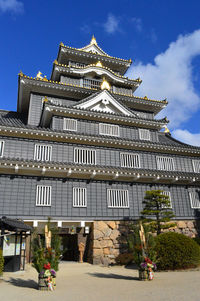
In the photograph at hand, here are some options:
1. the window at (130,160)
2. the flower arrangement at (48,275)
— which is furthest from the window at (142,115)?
the flower arrangement at (48,275)

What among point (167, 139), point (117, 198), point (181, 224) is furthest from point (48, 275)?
point (167, 139)

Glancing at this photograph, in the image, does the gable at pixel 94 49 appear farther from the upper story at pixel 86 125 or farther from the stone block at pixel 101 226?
the stone block at pixel 101 226

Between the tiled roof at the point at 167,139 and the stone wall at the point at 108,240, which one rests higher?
the tiled roof at the point at 167,139

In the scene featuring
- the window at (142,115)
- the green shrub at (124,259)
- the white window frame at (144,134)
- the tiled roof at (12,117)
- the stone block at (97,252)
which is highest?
the window at (142,115)

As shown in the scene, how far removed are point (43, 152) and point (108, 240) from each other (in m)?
8.90

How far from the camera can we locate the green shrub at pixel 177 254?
1508 cm

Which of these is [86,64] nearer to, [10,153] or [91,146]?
[91,146]

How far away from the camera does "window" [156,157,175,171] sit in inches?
934

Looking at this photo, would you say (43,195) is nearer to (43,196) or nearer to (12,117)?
(43,196)

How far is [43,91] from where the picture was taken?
25.9 metres

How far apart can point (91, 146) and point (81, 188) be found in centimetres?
421

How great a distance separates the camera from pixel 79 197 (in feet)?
63.3

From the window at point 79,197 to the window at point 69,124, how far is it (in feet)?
20.1

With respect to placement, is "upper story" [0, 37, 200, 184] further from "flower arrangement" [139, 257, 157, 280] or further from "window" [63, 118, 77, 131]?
"flower arrangement" [139, 257, 157, 280]
